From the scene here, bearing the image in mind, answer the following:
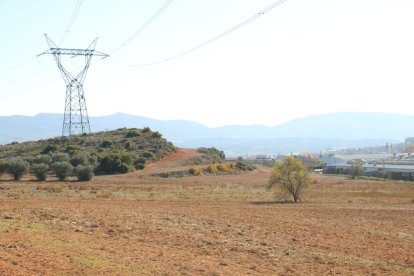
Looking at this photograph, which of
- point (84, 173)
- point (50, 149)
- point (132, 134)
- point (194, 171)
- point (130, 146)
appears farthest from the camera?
point (132, 134)

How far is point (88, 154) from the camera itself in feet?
270

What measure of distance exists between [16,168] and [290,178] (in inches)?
1433

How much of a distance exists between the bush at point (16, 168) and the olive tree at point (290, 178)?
1344 inches

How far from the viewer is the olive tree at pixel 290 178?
48844mm

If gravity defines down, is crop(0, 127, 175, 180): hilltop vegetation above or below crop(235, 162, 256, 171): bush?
above

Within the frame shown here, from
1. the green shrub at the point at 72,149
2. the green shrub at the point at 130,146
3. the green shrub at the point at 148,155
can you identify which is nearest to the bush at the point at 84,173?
the green shrub at the point at 72,149

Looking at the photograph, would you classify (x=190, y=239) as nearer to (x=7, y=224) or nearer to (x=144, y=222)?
(x=144, y=222)

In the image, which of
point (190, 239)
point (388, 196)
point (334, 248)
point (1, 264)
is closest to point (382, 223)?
point (334, 248)

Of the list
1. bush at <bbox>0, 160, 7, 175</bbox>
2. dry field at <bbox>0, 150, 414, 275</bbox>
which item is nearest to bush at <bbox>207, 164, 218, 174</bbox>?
bush at <bbox>0, 160, 7, 175</bbox>

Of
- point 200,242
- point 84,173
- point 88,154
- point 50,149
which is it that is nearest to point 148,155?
point 88,154

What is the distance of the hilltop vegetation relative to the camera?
6700cm

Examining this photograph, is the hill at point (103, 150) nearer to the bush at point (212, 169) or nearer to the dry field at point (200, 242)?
the bush at point (212, 169)

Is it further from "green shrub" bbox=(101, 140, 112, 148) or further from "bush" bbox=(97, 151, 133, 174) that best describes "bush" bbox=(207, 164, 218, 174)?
"green shrub" bbox=(101, 140, 112, 148)

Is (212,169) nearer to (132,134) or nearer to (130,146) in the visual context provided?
(130,146)
